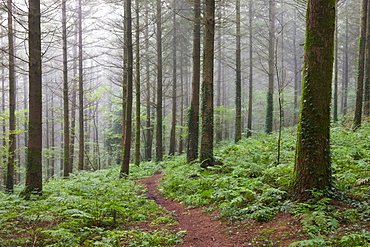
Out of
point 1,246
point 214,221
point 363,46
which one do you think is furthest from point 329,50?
point 363,46

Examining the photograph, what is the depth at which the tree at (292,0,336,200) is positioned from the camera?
13.1ft

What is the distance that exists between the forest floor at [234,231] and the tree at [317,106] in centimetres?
81

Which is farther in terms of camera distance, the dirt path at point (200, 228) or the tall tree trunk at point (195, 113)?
the tall tree trunk at point (195, 113)

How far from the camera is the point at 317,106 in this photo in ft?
13.2

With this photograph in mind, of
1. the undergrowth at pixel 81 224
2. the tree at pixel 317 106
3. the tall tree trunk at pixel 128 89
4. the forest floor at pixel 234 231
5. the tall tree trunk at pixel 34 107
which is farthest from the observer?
the tall tree trunk at pixel 128 89

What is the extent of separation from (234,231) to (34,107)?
618 cm

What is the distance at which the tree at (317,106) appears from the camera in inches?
157

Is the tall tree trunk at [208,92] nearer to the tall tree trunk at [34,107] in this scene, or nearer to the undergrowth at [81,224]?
the undergrowth at [81,224]

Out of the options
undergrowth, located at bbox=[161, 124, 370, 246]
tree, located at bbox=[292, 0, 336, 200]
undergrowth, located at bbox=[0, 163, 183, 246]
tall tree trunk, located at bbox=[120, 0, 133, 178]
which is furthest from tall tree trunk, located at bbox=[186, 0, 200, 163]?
tree, located at bbox=[292, 0, 336, 200]

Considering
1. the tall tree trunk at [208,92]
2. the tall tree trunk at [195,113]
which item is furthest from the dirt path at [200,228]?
the tall tree trunk at [195,113]

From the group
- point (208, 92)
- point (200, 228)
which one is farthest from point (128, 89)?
point (200, 228)

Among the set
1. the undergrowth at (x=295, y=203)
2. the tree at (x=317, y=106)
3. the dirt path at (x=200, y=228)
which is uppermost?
→ the tree at (x=317, y=106)

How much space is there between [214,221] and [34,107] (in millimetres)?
5770

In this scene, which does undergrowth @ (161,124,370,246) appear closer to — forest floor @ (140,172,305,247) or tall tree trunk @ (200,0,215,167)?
Result: forest floor @ (140,172,305,247)
